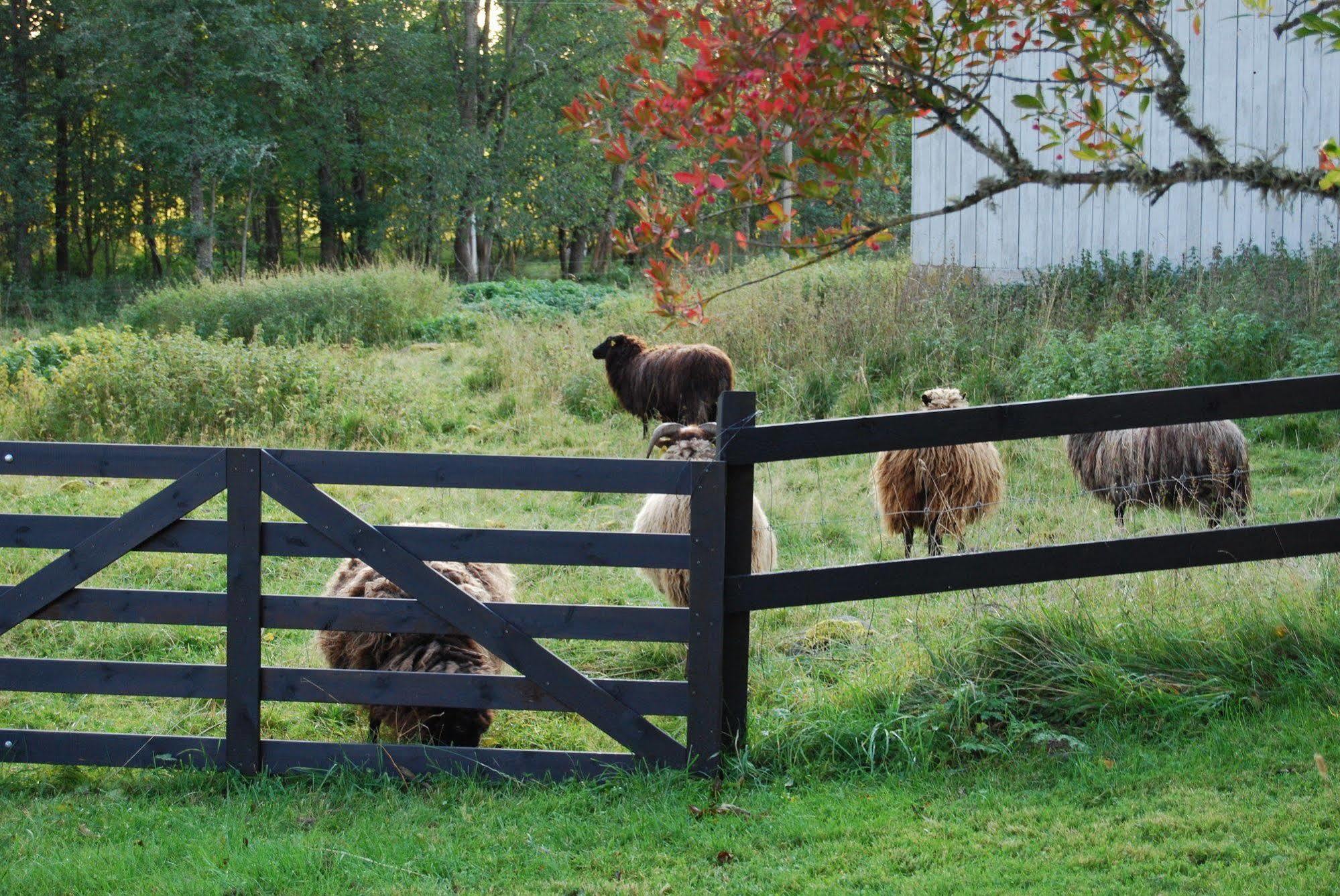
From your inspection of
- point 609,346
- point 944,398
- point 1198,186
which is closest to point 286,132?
point 609,346

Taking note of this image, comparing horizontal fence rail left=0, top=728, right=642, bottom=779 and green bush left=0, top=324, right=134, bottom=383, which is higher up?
green bush left=0, top=324, right=134, bottom=383

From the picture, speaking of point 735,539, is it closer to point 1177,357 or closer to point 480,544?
point 480,544

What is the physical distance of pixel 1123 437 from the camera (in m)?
7.97

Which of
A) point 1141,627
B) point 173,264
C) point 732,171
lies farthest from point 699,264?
point 173,264

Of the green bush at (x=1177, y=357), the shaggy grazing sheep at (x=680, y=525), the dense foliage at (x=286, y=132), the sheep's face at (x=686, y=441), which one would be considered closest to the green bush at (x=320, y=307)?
the dense foliage at (x=286, y=132)

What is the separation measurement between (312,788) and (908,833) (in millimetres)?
2458

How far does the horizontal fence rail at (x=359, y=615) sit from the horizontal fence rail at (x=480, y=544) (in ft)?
0.64

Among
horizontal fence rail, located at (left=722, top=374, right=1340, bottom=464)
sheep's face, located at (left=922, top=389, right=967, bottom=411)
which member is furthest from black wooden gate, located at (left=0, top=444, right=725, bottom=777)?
sheep's face, located at (left=922, top=389, right=967, bottom=411)

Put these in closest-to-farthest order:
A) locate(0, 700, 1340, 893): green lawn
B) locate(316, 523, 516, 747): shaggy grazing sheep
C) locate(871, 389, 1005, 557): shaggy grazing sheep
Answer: locate(0, 700, 1340, 893): green lawn < locate(316, 523, 516, 747): shaggy grazing sheep < locate(871, 389, 1005, 557): shaggy grazing sheep

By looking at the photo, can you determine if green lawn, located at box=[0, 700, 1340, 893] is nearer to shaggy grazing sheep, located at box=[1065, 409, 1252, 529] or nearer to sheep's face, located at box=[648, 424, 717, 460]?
sheep's face, located at box=[648, 424, 717, 460]

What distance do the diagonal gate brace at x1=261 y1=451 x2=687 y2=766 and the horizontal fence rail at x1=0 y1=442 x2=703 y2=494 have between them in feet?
0.49

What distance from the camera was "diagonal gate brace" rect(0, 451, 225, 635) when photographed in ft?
15.8

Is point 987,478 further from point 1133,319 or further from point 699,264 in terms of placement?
point 699,264

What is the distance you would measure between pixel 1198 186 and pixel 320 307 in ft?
45.6
